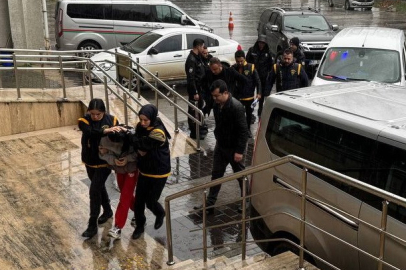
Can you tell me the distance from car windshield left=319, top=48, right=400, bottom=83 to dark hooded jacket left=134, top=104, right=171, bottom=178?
598cm

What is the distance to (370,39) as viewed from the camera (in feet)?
39.4

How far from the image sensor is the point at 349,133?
4.93m

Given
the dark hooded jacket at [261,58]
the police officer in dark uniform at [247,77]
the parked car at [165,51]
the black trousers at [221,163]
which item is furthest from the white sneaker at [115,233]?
the parked car at [165,51]

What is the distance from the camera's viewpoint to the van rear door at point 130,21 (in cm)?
1847

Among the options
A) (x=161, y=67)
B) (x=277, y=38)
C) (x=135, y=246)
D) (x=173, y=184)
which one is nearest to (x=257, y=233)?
(x=135, y=246)

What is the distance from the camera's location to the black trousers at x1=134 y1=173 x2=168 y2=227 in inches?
256

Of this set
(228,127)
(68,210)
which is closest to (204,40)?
(228,127)

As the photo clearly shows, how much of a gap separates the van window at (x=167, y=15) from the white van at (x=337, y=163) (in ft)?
43.3

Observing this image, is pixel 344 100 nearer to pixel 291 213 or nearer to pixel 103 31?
pixel 291 213

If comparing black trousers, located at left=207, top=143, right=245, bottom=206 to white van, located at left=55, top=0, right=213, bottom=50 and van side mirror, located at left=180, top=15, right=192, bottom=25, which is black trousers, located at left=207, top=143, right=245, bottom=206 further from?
van side mirror, located at left=180, top=15, right=192, bottom=25

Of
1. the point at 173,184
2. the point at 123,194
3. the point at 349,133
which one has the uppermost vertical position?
the point at 349,133

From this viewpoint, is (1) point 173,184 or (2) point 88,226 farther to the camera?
(1) point 173,184

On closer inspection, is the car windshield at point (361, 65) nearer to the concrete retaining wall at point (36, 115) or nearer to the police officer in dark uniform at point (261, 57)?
Answer: the police officer in dark uniform at point (261, 57)

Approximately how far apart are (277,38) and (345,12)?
751 inches
